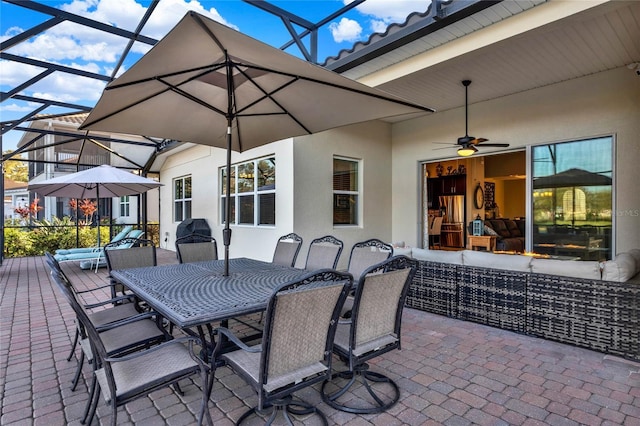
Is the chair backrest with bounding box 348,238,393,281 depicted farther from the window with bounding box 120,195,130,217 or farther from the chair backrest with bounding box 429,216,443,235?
the window with bounding box 120,195,130,217

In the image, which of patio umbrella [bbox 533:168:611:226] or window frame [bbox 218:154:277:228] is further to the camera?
window frame [bbox 218:154:277:228]

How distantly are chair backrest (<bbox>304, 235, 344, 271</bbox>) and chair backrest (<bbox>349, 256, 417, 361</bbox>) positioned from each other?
141 cm

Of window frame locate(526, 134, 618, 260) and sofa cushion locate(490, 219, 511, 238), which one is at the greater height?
window frame locate(526, 134, 618, 260)

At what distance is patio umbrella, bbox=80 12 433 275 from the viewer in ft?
7.29

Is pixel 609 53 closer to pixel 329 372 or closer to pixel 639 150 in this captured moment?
pixel 639 150

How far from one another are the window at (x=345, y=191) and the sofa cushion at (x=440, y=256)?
2760 mm

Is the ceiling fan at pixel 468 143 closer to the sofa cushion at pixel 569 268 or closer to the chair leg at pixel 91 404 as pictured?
the sofa cushion at pixel 569 268

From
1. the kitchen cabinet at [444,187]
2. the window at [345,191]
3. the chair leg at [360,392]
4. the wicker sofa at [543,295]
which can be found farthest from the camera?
the kitchen cabinet at [444,187]

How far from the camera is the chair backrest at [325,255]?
3783 mm

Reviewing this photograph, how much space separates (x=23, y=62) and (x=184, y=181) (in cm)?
566

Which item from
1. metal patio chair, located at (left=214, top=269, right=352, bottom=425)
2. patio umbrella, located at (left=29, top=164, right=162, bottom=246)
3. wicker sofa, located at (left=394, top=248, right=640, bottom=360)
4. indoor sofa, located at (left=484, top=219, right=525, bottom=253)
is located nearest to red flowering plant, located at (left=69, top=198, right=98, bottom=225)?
patio umbrella, located at (left=29, top=164, right=162, bottom=246)

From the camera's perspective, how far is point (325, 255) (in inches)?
154

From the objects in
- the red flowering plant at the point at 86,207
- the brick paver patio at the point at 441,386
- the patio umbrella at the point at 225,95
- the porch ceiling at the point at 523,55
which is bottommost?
the brick paver patio at the point at 441,386


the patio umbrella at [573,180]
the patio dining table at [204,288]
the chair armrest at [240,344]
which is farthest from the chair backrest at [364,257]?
the patio umbrella at [573,180]
